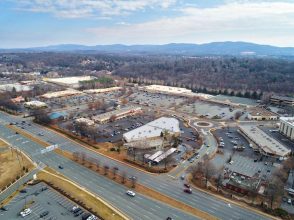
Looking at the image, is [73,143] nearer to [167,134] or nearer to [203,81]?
[167,134]

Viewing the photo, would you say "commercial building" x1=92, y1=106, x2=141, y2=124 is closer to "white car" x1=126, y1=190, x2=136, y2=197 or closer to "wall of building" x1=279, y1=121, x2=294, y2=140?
"white car" x1=126, y1=190, x2=136, y2=197

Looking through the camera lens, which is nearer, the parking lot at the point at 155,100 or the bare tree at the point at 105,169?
the bare tree at the point at 105,169

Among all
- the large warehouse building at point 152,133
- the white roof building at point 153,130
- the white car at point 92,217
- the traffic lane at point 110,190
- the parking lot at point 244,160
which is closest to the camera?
the white car at point 92,217

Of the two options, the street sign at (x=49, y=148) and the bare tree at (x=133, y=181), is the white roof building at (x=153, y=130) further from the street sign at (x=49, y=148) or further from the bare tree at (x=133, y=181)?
the bare tree at (x=133, y=181)

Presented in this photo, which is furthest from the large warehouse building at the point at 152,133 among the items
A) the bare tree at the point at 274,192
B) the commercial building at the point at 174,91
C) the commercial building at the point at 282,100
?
the commercial building at the point at 282,100

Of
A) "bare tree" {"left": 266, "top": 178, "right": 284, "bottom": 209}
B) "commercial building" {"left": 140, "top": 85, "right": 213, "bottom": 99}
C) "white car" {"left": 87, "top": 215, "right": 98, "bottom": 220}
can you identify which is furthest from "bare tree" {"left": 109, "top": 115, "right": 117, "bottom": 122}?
"bare tree" {"left": 266, "top": 178, "right": 284, "bottom": 209}

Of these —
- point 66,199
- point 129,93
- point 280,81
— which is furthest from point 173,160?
point 280,81

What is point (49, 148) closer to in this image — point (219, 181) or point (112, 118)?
point (112, 118)
